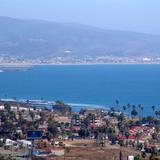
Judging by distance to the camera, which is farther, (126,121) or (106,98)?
(106,98)

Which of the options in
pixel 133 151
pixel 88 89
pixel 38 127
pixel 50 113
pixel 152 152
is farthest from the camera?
pixel 88 89

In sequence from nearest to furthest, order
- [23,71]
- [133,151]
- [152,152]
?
[152,152] < [133,151] < [23,71]

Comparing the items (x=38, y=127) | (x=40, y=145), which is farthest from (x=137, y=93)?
(x=40, y=145)

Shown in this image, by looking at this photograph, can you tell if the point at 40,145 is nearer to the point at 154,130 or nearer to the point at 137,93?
the point at 154,130

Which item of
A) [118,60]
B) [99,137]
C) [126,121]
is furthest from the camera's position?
[118,60]

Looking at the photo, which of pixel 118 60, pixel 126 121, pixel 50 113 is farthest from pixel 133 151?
pixel 118 60

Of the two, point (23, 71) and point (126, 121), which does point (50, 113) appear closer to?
point (126, 121)

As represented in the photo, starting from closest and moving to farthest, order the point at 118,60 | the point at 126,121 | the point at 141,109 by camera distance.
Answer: the point at 126,121 → the point at 141,109 → the point at 118,60

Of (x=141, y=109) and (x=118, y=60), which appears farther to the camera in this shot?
(x=118, y=60)
